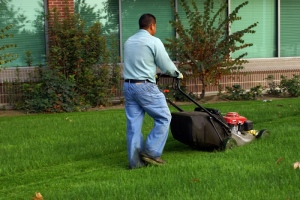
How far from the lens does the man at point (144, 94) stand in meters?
6.75

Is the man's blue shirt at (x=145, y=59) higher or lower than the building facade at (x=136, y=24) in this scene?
lower

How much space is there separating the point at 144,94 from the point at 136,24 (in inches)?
296

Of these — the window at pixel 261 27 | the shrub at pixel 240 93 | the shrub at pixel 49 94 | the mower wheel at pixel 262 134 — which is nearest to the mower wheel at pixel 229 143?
the mower wheel at pixel 262 134

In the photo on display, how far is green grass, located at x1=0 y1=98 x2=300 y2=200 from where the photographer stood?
553cm

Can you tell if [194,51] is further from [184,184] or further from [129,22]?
[184,184]

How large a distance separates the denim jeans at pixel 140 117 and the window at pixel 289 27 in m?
10.4

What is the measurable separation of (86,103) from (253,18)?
583cm

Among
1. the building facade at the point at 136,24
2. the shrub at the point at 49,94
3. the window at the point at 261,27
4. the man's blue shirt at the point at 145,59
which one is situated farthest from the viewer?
the window at the point at 261,27

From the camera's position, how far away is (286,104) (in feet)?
41.0

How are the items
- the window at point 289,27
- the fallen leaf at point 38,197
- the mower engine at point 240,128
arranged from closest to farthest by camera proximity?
1. the fallen leaf at point 38,197
2. the mower engine at point 240,128
3. the window at point 289,27

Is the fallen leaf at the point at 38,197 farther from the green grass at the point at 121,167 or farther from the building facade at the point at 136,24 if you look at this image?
the building facade at the point at 136,24

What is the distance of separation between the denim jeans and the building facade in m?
6.11

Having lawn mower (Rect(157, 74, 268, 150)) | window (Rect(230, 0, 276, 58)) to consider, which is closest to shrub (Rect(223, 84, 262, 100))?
window (Rect(230, 0, 276, 58))

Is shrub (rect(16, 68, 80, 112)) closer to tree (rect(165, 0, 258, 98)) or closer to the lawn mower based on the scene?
tree (rect(165, 0, 258, 98))
